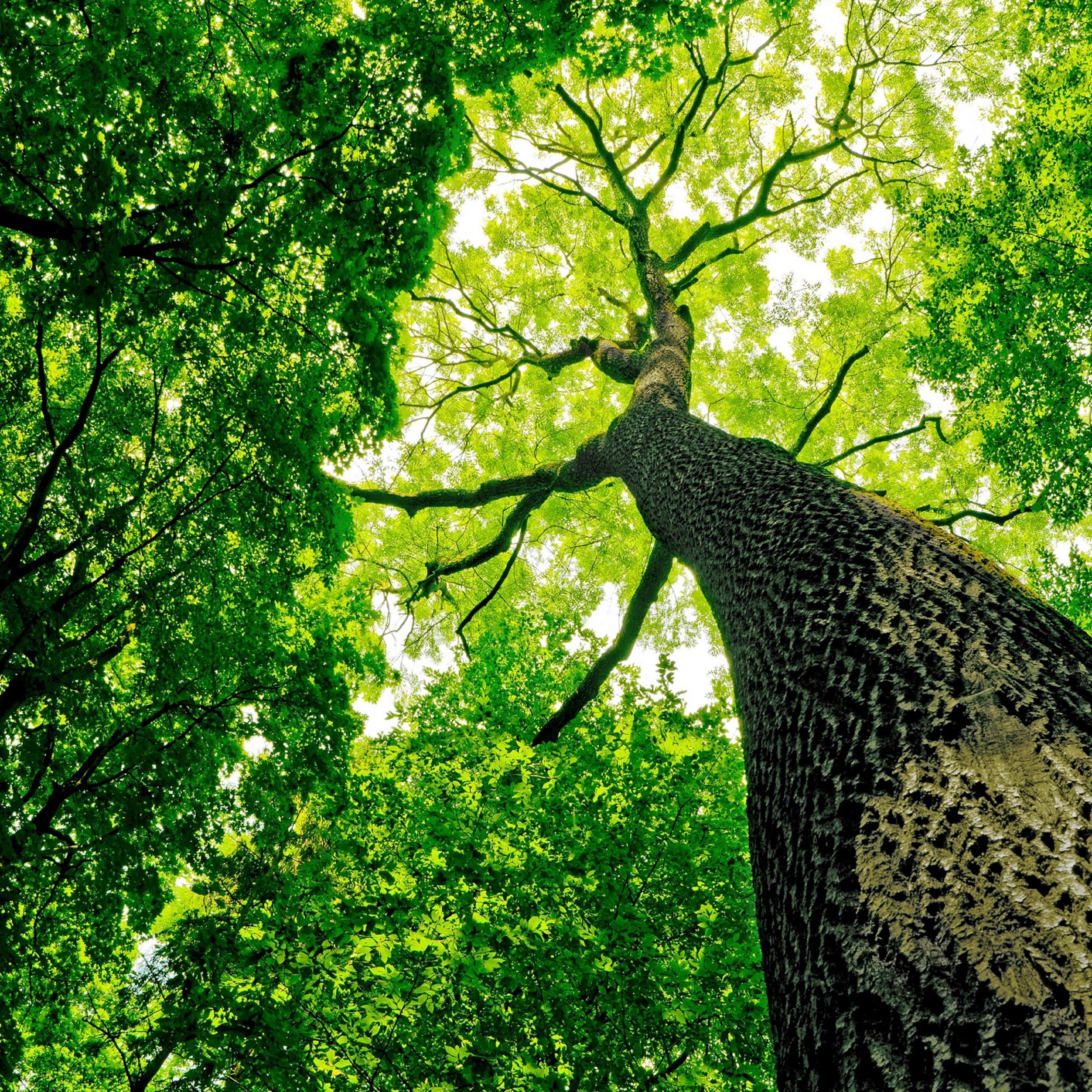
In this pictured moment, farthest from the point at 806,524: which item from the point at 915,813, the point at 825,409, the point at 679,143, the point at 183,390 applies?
the point at 679,143

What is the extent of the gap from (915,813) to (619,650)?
595 centimetres

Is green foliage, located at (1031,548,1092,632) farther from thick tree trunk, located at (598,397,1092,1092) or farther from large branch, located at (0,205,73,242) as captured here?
large branch, located at (0,205,73,242)

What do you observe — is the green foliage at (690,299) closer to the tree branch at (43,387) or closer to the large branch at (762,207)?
the large branch at (762,207)

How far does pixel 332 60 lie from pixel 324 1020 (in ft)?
21.2

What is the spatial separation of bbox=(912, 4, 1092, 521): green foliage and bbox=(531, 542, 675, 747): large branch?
161 inches

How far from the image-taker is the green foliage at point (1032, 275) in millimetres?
6109

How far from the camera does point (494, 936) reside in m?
4.88

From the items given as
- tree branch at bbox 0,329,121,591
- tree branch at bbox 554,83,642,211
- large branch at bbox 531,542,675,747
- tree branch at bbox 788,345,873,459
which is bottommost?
tree branch at bbox 0,329,121,591

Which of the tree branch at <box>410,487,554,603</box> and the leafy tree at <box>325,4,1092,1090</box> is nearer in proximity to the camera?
the leafy tree at <box>325,4,1092,1090</box>

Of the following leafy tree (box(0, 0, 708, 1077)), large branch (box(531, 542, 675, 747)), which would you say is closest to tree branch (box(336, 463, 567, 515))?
large branch (box(531, 542, 675, 747))

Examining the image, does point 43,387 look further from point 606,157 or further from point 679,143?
point 679,143

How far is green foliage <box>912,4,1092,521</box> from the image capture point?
20.0 ft

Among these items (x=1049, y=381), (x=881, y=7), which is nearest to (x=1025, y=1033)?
(x=1049, y=381)

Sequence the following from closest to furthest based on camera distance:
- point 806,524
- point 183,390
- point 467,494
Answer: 1. point 806,524
2. point 183,390
3. point 467,494
